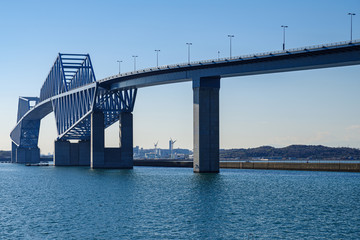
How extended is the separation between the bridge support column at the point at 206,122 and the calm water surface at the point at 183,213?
23613 millimetres

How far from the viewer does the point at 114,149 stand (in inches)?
5507

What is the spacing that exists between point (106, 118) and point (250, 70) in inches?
2449

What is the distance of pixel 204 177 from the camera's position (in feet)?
311

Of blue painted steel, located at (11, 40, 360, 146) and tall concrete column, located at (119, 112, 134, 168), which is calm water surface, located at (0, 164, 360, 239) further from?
tall concrete column, located at (119, 112, 134, 168)

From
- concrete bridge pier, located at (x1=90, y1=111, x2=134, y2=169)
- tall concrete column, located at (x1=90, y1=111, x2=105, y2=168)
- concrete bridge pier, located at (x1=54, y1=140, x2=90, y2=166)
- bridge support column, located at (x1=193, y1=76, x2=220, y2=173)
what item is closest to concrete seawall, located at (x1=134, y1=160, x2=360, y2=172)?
concrete bridge pier, located at (x1=54, y1=140, x2=90, y2=166)

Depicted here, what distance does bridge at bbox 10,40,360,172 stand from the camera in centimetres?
8994

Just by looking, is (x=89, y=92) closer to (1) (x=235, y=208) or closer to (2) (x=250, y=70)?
(2) (x=250, y=70)

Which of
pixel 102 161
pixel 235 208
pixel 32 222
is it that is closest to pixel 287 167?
pixel 102 161

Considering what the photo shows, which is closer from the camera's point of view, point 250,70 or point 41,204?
point 41,204

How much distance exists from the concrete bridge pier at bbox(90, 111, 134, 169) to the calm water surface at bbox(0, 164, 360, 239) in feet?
201

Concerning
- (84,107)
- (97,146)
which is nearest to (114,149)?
(97,146)

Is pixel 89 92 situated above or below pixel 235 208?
above

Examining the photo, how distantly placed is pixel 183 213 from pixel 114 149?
9004 cm

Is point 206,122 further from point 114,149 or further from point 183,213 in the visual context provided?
point 183,213
